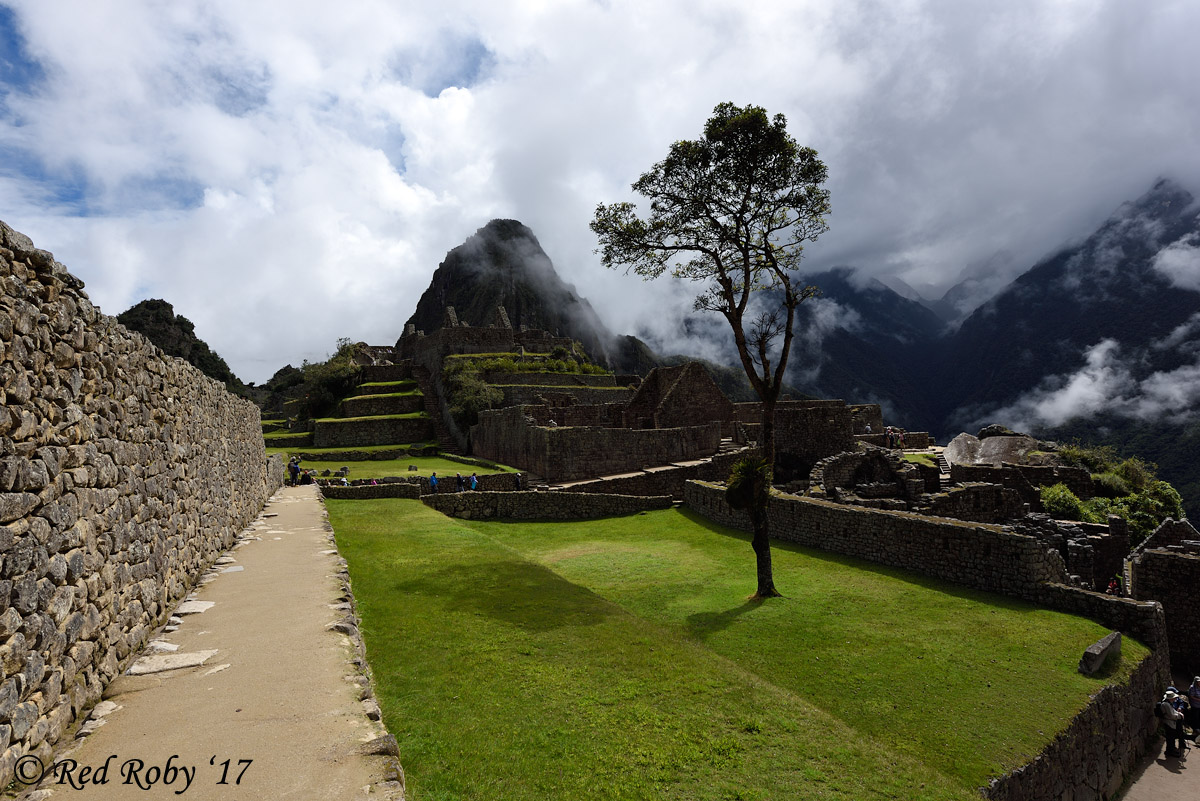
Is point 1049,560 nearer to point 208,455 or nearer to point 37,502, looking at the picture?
point 37,502

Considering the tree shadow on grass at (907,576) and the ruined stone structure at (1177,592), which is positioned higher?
the tree shadow on grass at (907,576)

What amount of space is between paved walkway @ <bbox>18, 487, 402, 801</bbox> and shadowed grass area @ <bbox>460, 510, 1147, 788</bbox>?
5492mm

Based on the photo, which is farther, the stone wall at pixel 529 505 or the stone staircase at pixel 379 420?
the stone staircase at pixel 379 420

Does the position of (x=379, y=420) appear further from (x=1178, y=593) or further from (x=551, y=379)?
(x=1178, y=593)

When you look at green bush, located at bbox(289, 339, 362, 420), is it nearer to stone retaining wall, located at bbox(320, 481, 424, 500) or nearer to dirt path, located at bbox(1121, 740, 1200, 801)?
stone retaining wall, located at bbox(320, 481, 424, 500)

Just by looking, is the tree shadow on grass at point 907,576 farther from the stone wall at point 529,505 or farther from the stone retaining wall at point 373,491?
the stone retaining wall at point 373,491

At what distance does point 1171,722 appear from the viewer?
1002 centimetres

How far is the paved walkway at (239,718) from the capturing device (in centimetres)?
337

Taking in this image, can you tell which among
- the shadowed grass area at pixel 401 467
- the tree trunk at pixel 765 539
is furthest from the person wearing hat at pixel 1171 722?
the shadowed grass area at pixel 401 467

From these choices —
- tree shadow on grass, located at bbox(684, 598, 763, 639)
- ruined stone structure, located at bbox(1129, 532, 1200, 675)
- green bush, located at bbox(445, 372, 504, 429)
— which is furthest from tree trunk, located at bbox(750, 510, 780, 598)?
green bush, located at bbox(445, 372, 504, 429)

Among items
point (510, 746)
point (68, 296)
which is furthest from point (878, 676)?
point (68, 296)

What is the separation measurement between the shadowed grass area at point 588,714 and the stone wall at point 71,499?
96.0 inches

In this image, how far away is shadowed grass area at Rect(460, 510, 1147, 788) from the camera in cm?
666

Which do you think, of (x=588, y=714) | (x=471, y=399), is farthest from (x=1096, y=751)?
(x=471, y=399)
